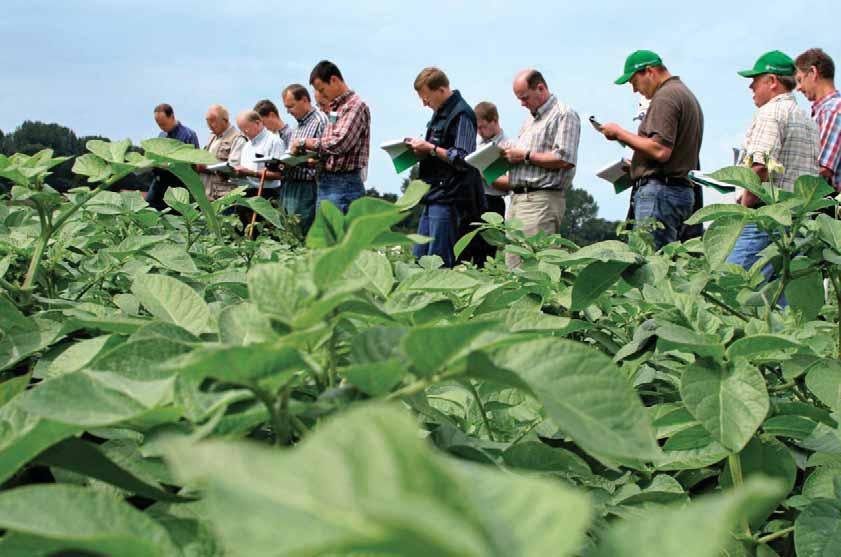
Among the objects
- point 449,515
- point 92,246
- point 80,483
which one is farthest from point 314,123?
point 449,515

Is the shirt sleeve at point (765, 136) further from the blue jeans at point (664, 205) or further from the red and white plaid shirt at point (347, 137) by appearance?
the red and white plaid shirt at point (347, 137)

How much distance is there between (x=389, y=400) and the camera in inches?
21.8

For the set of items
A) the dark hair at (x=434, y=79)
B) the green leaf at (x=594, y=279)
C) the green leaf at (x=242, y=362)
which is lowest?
the green leaf at (x=594, y=279)

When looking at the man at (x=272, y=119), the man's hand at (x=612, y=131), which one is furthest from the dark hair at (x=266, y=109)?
the man's hand at (x=612, y=131)

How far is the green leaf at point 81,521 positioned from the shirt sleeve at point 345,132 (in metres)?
5.83

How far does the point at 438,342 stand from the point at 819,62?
5149 mm

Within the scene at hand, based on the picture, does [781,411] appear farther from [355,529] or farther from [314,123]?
[314,123]

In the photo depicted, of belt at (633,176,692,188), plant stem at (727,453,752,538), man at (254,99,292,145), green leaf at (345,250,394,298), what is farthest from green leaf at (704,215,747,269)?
man at (254,99,292,145)

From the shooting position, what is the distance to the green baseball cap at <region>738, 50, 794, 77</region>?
4848mm

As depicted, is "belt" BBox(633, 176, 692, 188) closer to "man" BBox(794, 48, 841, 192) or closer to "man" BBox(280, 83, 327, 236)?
"man" BBox(794, 48, 841, 192)

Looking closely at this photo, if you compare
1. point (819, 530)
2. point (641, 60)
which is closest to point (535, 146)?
point (641, 60)

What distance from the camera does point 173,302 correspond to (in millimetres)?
829

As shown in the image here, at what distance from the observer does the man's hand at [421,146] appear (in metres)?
6.02

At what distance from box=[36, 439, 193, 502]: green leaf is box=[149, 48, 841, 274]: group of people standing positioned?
3.17 m
